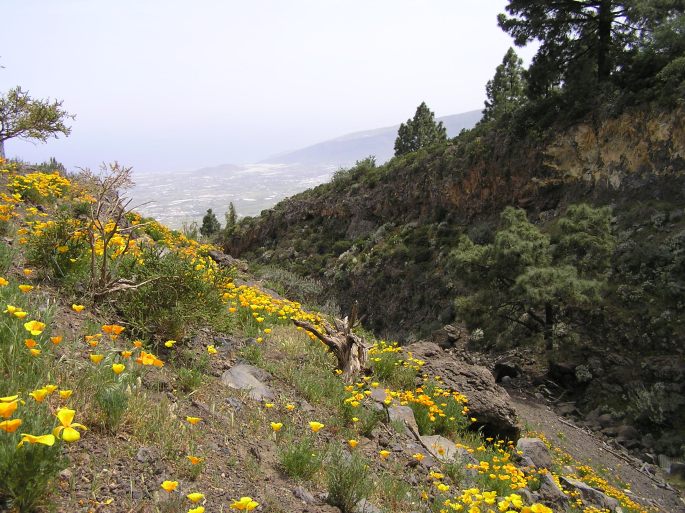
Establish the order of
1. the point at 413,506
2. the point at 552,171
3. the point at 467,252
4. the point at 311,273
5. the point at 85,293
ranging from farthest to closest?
the point at 311,273, the point at 552,171, the point at 467,252, the point at 85,293, the point at 413,506

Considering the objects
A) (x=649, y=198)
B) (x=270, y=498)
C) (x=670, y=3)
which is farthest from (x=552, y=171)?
(x=270, y=498)

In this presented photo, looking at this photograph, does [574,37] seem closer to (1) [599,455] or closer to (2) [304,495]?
(1) [599,455]

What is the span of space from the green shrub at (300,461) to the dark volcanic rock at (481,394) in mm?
4261

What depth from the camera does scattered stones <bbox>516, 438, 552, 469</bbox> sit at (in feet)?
21.6

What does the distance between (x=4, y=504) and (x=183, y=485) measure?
36.3 inches

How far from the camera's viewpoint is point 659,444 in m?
9.82

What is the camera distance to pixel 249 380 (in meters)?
4.68

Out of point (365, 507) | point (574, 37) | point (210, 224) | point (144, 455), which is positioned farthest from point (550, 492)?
point (210, 224)

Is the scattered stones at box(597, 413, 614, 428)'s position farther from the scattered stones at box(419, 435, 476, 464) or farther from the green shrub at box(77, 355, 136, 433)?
the green shrub at box(77, 355, 136, 433)

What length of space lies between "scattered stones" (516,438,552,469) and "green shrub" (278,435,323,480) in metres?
4.30

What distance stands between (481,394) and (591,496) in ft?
6.51

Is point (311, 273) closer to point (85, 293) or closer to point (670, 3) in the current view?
point (670, 3)

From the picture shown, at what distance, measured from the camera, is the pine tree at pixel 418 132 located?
47.5m

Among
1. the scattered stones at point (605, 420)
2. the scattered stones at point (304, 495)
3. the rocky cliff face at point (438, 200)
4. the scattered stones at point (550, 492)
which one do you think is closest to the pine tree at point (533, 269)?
the scattered stones at point (605, 420)
